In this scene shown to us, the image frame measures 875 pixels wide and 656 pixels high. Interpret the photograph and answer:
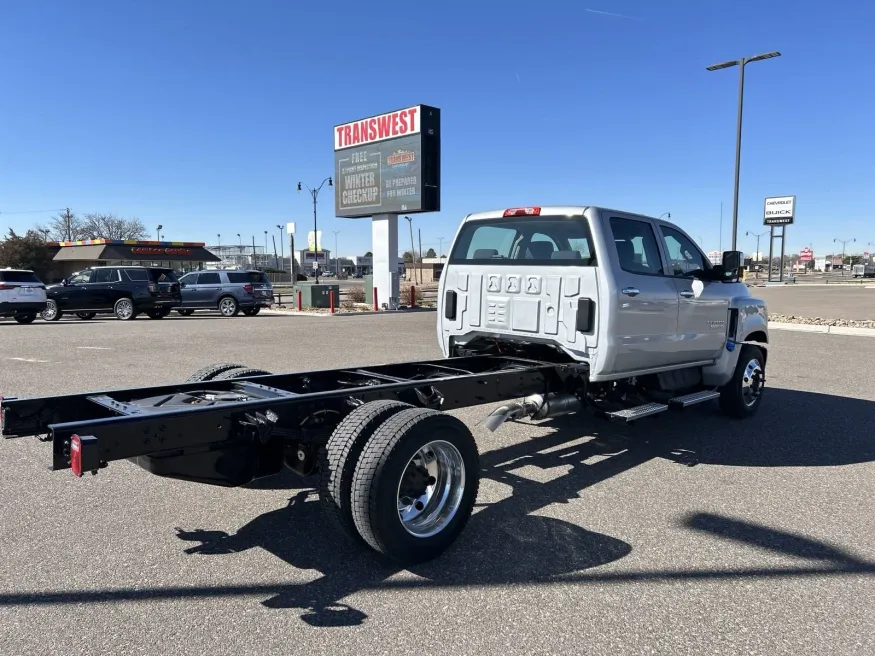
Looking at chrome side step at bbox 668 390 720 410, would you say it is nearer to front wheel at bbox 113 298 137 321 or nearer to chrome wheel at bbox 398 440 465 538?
chrome wheel at bbox 398 440 465 538

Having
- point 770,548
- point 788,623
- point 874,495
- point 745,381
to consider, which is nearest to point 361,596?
point 788,623

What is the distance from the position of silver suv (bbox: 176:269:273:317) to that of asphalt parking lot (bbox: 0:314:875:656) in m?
19.4

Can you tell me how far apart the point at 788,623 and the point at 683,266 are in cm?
411

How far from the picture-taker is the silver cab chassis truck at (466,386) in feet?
11.5

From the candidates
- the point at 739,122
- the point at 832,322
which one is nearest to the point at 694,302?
the point at 832,322

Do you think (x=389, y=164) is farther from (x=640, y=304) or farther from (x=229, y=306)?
(x=640, y=304)

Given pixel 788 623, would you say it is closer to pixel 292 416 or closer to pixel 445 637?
pixel 445 637

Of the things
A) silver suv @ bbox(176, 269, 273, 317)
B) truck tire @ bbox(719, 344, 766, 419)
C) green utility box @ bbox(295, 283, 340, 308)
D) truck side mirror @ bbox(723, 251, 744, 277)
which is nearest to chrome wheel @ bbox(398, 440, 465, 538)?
truck side mirror @ bbox(723, 251, 744, 277)

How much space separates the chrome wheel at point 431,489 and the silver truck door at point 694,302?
3.33 m

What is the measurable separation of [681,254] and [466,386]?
3.14 meters

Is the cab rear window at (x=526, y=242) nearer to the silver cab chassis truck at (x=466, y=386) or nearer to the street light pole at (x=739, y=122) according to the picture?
the silver cab chassis truck at (x=466, y=386)

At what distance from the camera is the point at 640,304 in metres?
5.68

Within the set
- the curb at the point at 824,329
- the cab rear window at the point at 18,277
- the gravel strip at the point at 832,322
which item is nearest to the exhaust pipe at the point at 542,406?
the curb at the point at 824,329

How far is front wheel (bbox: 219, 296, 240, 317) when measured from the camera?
82.1ft
